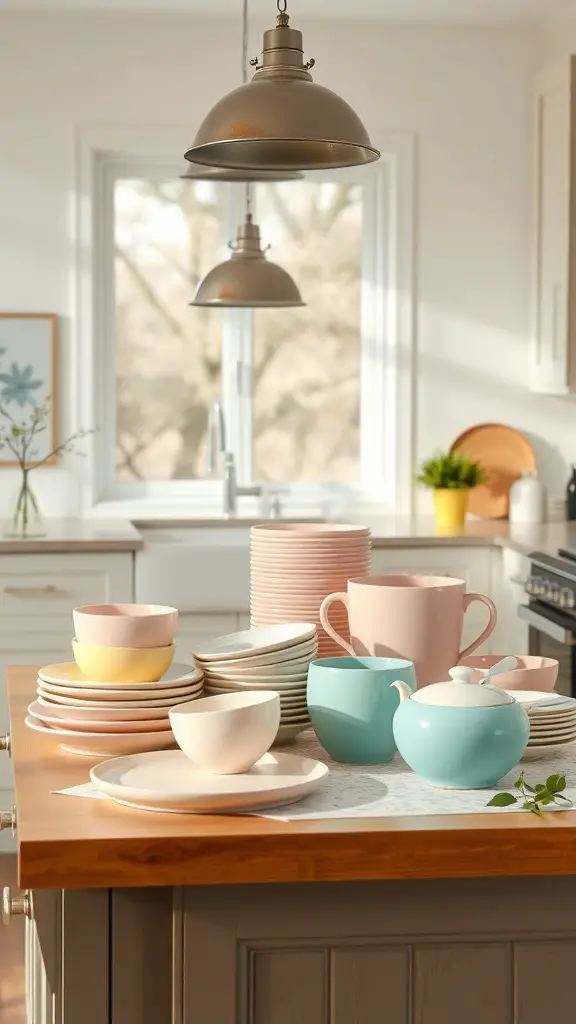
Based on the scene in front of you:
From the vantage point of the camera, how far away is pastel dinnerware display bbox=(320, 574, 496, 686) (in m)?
1.78

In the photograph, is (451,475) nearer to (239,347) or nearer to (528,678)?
(239,347)

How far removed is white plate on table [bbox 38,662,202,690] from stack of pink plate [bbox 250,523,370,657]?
0.18 meters

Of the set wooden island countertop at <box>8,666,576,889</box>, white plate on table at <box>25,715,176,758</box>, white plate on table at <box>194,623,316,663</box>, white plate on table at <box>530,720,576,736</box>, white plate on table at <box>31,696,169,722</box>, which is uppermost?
white plate on table at <box>194,623,316,663</box>

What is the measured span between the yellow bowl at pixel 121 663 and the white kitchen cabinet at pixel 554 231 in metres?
3.28

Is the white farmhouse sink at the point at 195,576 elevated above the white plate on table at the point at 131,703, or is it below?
below

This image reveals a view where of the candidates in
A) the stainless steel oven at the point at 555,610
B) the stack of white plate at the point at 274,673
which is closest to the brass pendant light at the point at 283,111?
the stack of white plate at the point at 274,673

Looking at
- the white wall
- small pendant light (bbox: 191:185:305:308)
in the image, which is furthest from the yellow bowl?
the white wall

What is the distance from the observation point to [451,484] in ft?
16.1

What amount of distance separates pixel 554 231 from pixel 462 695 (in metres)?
3.62

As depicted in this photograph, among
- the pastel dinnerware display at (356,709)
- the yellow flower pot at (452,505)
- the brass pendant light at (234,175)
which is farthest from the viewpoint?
the yellow flower pot at (452,505)

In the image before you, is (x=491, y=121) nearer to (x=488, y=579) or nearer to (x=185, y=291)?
(x=185, y=291)

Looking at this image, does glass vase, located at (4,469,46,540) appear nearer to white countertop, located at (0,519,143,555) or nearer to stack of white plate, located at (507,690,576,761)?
white countertop, located at (0,519,143,555)

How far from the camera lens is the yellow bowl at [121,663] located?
1.73 meters

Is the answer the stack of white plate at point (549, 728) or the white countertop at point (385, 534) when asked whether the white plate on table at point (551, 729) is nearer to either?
the stack of white plate at point (549, 728)
